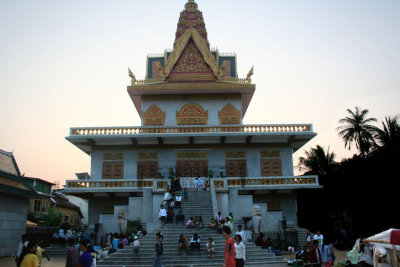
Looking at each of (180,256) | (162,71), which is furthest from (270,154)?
(180,256)

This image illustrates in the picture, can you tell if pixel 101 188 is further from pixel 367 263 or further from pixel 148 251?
pixel 367 263

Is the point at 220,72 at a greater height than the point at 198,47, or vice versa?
the point at 198,47

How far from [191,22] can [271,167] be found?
15005 mm

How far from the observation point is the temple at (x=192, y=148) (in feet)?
70.8

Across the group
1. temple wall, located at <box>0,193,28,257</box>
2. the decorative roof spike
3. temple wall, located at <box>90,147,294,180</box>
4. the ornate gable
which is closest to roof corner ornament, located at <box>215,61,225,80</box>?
the ornate gable

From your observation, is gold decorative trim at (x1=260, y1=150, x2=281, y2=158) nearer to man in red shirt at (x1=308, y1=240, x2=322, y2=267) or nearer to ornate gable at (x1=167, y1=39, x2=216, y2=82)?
ornate gable at (x1=167, y1=39, x2=216, y2=82)

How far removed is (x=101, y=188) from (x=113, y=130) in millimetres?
4160

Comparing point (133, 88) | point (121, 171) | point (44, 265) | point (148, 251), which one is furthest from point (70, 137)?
Answer: point (148, 251)

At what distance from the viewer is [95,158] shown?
25797 mm

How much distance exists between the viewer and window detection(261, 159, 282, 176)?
2558cm

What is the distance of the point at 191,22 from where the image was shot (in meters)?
32.1

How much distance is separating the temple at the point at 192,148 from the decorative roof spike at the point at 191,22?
4.32ft

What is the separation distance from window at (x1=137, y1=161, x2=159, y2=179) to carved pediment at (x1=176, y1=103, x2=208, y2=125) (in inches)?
155

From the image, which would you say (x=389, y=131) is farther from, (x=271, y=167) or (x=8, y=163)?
(x=8, y=163)
